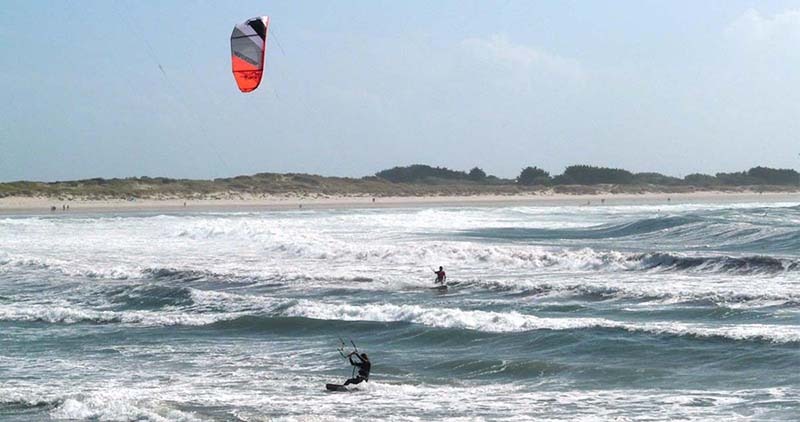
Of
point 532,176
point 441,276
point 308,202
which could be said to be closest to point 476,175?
point 532,176

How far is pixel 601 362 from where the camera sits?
11859 mm

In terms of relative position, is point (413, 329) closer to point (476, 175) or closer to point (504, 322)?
point (504, 322)

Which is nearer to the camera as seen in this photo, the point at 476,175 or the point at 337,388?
the point at 337,388

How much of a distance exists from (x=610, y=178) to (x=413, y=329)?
78100 mm

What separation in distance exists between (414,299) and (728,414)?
8735mm

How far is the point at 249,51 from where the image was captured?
1573 cm

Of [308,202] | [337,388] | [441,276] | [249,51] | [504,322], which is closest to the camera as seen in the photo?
[337,388]

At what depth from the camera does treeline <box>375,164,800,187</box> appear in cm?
8775

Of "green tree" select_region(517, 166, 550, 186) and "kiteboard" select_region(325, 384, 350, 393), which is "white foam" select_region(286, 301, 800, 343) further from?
"green tree" select_region(517, 166, 550, 186)

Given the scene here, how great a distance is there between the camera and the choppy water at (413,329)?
10.1 metres

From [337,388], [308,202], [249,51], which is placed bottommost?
[337,388]

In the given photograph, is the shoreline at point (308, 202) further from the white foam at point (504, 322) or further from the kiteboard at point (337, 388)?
the kiteboard at point (337, 388)

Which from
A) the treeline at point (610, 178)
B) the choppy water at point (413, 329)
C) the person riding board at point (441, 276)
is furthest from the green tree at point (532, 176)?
the person riding board at point (441, 276)

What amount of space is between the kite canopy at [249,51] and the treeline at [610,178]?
70.8 m
